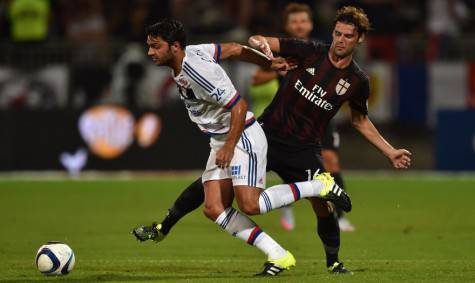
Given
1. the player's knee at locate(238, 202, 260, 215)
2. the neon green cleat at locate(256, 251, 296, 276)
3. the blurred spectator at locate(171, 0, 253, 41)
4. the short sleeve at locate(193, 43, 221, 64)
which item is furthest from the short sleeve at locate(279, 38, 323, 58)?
the blurred spectator at locate(171, 0, 253, 41)

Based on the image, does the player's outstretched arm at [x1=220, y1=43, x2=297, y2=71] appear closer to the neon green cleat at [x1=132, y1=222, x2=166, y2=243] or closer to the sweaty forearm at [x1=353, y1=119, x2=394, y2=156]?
the sweaty forearm at [x1=353, y1=119, x2=394, y2=156]

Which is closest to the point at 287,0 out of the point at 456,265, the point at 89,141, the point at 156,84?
the point at 156,84

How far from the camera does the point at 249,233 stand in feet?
27.2

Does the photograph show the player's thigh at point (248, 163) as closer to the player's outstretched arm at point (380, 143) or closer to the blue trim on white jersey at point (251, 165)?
the blue trim on white jersey at point (251, 165)

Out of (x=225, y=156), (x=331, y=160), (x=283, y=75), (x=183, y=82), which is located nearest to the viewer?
(x=225, y=156)

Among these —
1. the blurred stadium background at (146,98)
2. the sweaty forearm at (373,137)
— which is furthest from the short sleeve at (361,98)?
the blurred stadium background at (146,98)

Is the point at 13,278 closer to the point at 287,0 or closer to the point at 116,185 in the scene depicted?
the point at 116,185

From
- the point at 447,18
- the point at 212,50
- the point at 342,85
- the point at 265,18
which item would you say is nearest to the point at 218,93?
the point at 212,50

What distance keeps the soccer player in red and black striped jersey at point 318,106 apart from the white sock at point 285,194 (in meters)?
0.35

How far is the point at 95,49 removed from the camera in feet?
62.3

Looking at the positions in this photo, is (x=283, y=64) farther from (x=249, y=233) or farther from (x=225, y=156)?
(x=249, y=233)

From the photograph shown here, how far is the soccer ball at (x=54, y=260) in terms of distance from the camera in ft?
27.0

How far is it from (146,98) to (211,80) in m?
10.8

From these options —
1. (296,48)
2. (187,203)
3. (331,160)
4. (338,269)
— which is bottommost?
(331,160)
